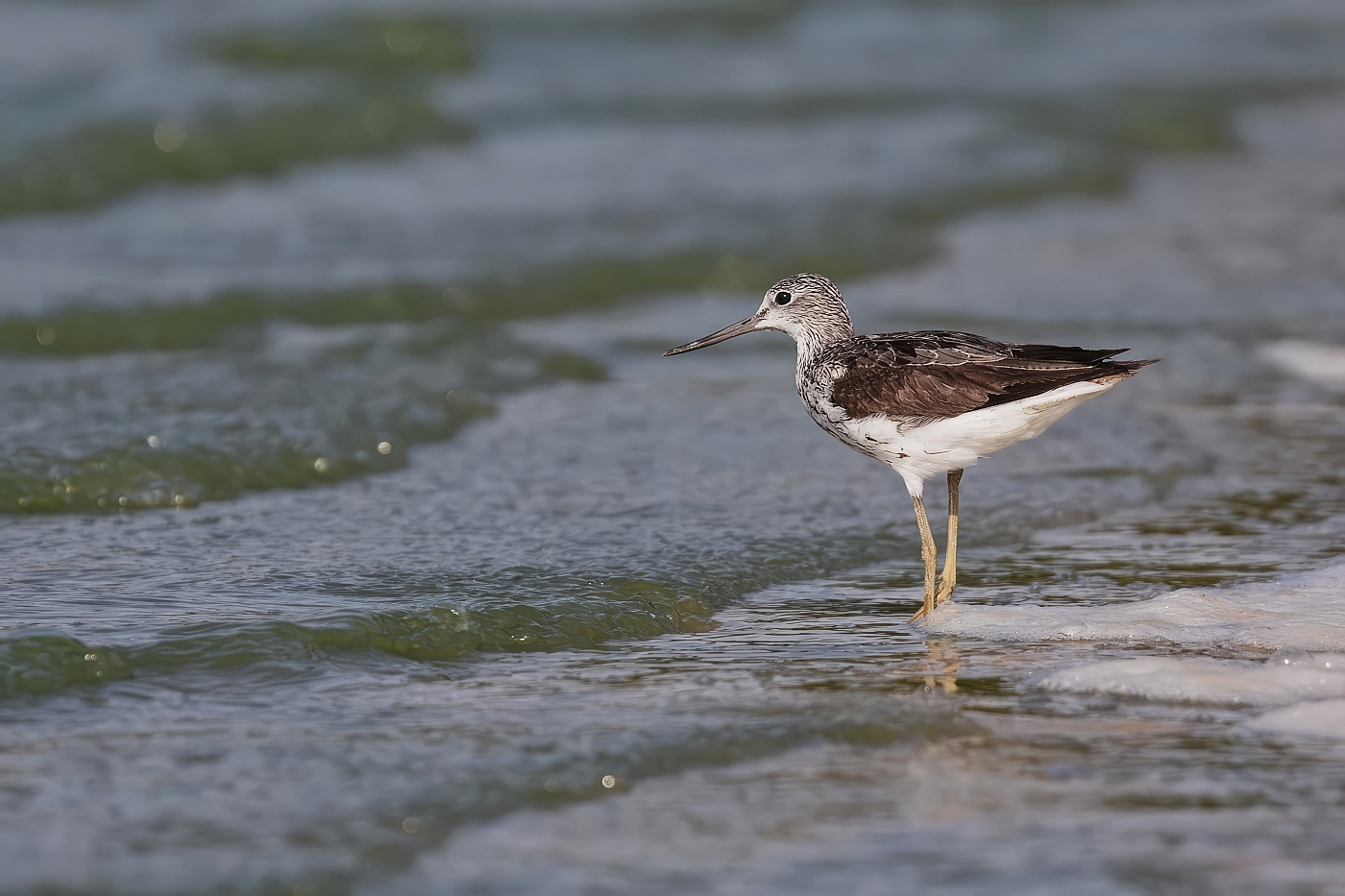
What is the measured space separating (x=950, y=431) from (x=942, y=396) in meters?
0.14

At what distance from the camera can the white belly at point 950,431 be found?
5.80 metres

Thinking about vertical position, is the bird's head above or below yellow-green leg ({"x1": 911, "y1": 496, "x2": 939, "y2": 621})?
above

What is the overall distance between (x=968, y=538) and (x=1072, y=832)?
3388 mm

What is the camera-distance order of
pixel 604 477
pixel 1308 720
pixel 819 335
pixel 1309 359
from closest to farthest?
pixel 1308 720 → pixel 819 335 → pixel 604 477 → pixel 1309 359

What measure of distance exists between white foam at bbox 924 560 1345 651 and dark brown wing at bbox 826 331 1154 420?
0.77 m

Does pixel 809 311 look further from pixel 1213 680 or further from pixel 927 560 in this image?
pixel 1213 680

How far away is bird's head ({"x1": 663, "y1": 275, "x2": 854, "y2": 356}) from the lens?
6.77 metres

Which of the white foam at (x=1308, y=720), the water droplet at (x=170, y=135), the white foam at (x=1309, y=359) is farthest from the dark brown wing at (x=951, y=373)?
the water droplet at (x=170, y=135)

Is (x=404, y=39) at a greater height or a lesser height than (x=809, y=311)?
greater

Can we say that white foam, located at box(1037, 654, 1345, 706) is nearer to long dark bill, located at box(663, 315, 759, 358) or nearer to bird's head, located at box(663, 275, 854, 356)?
bird's head, located at box(663, 275, 854, 356)

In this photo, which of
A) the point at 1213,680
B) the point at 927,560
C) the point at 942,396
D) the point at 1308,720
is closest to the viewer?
the point at 1308,720

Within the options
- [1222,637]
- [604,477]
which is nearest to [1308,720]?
[1222,637]

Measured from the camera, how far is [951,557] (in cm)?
634

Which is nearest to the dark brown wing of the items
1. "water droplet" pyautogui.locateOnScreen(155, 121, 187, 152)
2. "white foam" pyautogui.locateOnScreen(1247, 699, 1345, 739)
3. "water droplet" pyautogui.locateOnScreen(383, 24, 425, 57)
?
"white foam" pyautogui.locateOnScreen(1247, 699, 1345, 739)
